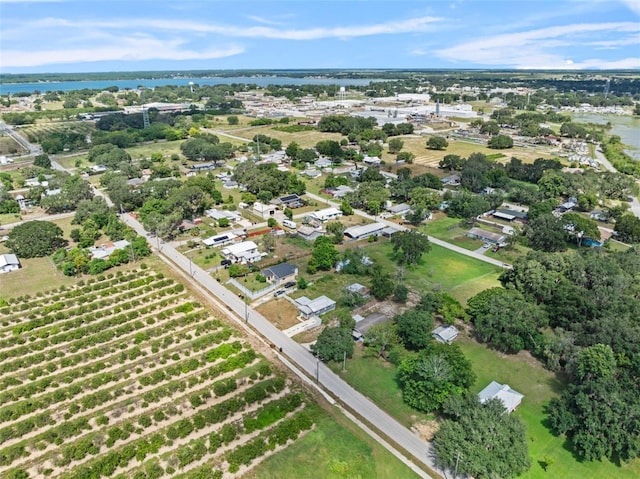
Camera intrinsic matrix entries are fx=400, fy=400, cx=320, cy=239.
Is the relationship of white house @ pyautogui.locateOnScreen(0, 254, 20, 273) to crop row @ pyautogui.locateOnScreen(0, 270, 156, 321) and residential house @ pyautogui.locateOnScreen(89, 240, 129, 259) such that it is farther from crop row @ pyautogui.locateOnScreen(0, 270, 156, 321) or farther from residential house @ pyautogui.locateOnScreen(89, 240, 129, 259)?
crop row @ pyautogui.locateOnScreen(0, 270, 156, 321)

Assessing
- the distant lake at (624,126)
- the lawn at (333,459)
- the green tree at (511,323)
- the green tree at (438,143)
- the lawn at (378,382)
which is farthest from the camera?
the distant lake at (624,126)

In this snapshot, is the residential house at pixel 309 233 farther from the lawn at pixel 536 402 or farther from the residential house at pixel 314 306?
the lawn at pixel 536 402

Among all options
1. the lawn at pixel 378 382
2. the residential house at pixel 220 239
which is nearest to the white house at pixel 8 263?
the residential house at pixel 220 239

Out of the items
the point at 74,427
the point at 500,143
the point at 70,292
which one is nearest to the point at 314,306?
the point at 74,427

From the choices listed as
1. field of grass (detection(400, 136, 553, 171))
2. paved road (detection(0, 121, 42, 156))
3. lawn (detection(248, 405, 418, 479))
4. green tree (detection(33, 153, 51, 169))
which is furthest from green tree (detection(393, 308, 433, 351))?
paved road (detection(0, 121, 42, 156))

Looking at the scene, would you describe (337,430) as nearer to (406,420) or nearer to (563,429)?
(406,420)

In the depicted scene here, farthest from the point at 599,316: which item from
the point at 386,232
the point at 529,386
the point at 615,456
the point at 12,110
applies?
the point at 12,110
